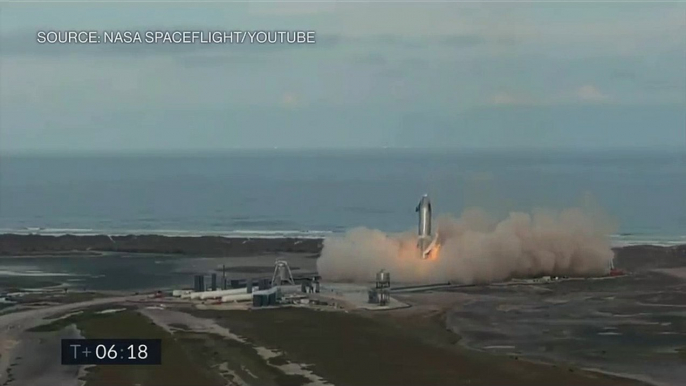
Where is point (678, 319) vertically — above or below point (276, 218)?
below

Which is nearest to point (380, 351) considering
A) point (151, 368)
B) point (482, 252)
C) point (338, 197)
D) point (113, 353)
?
point (151, 368)

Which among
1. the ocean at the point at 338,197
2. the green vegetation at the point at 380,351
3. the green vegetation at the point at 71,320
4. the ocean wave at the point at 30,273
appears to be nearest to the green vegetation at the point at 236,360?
the green vegetation at the point at 380,351

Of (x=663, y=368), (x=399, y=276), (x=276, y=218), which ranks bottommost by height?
(x=663, y=368)

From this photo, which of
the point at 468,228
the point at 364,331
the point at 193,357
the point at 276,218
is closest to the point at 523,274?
the point at 468,228

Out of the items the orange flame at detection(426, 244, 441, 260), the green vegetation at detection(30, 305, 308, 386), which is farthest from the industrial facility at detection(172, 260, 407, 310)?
the green vegetation at detection(30, 305, 308, 386)

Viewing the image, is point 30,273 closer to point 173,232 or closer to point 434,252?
point 434,252

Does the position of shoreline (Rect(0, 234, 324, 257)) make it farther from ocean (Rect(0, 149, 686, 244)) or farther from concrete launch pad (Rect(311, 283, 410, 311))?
concrete launch pad (Rect(311, 283, 410, 311))

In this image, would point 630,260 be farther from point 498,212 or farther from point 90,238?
point 90,238
